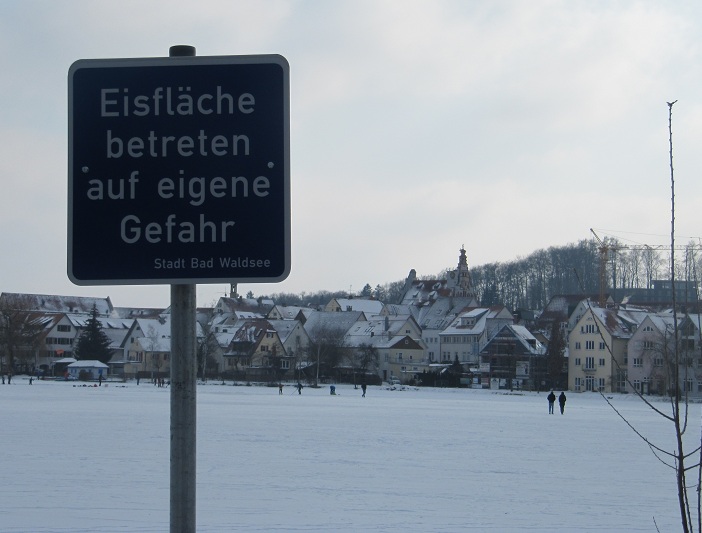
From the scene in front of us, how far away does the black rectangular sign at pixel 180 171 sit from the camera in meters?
3.48

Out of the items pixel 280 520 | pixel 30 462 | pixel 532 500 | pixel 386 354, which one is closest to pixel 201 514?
pixel 280 520

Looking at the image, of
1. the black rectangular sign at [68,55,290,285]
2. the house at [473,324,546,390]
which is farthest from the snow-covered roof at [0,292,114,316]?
the black rectangular sign at [68,55,290,285]

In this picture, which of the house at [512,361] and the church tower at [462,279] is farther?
the church tower at [462,279]

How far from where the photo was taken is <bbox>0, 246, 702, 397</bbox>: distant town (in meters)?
94.7

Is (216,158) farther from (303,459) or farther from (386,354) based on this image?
(386,354)

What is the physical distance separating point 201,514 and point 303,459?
826 centimetres

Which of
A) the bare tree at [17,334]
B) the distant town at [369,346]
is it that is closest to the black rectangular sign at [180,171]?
the distant town at [369,346]

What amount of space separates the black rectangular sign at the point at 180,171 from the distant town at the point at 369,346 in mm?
81082

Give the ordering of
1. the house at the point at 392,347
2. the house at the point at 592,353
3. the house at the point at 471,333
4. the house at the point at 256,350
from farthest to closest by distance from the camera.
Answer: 1. the house at the point at 256,350
2. the house at the point at 392,347
3. the house at the point at 471,333
4. the house at the point at 592,353

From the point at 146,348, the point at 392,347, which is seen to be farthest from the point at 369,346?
the point at 146,348

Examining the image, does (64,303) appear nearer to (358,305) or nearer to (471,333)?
(358,305)

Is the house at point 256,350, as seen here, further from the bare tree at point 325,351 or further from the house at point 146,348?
the house at point 146,348

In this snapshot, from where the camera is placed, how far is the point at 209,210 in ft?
11.4

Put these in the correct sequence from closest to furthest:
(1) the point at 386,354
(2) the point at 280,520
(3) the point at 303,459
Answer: (2) the point at 280,520 → (3) the point at 303,459 → (1) the point at 386,354
